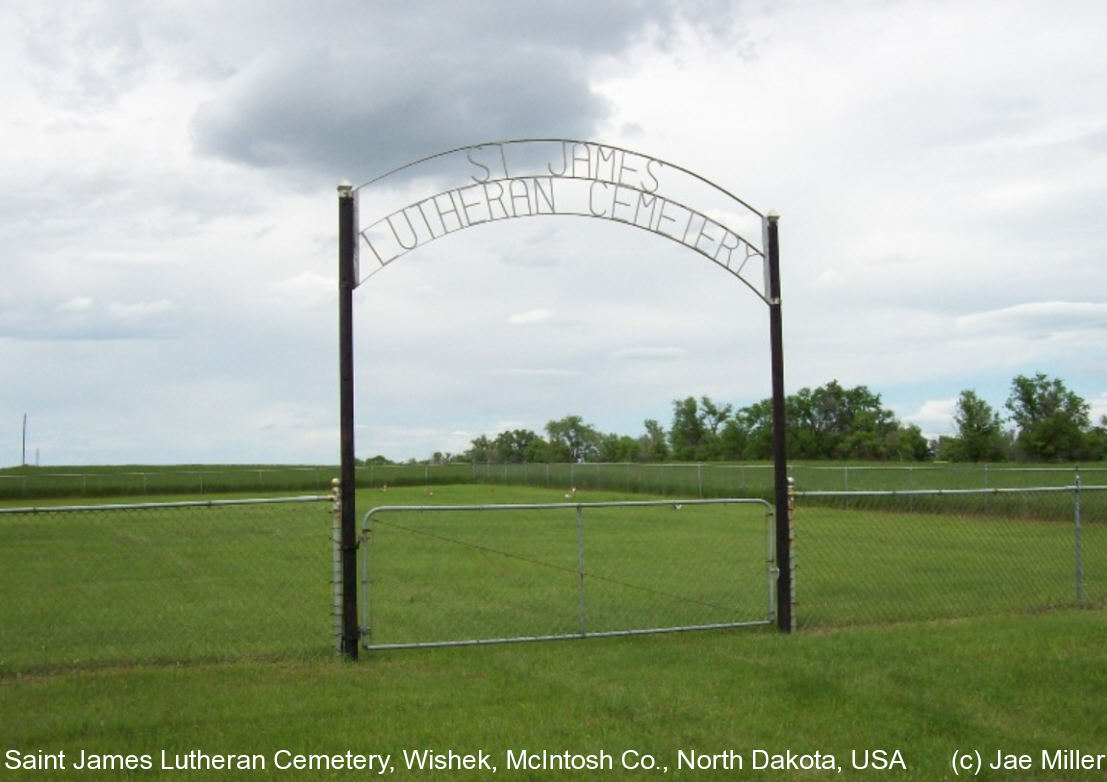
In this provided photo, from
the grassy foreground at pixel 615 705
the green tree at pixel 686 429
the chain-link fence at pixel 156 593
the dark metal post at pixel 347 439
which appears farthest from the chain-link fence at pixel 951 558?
the green tree at pixel 686 429

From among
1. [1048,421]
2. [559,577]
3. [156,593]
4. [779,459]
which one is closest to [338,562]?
[779,459]

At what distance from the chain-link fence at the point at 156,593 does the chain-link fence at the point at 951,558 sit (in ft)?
17.9

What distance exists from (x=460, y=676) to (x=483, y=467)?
5481 centimetres

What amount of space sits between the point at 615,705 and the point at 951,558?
11163 millimetres

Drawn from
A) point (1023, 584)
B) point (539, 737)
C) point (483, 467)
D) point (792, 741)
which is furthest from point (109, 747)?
point (483, 467)

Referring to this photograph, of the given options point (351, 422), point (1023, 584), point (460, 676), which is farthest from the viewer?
point (1023, 584)

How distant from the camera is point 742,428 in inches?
3666

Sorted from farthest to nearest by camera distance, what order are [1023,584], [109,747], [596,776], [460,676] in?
[1023,584] → [460,676] → [109,747] → [596,776]

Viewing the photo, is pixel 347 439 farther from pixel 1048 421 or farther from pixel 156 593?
pixel 1048 421

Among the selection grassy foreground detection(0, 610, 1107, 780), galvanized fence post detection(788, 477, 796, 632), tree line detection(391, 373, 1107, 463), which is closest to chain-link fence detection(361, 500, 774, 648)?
galvanized fence post detection(788, 477, 796, 632)

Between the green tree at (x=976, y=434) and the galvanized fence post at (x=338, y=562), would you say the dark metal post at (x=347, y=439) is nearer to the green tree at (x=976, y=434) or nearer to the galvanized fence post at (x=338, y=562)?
the galvanized fence post at (x=338, y=562)

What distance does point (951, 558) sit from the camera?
55.9 ft

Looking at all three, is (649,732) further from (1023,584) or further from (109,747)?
(1023,584)

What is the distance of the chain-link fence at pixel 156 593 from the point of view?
9.67 meters
